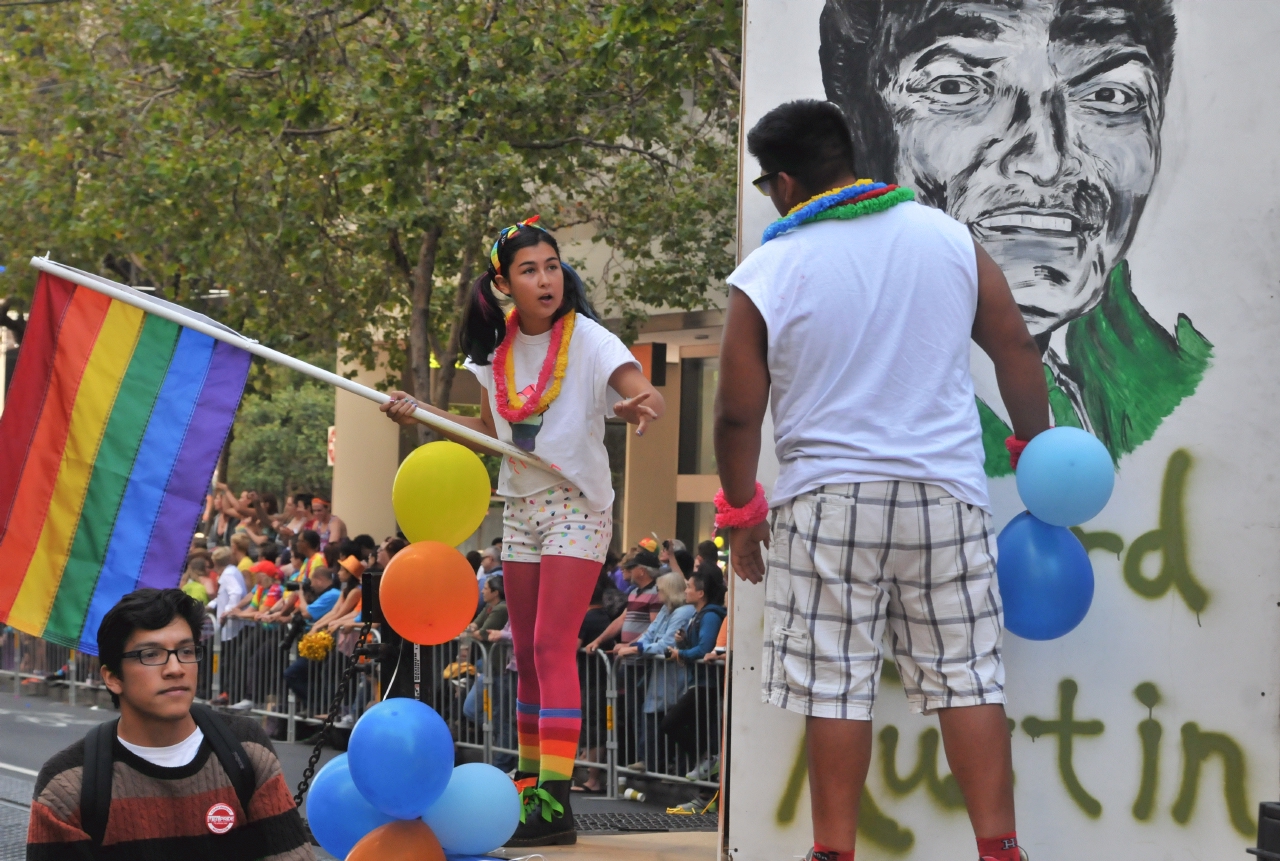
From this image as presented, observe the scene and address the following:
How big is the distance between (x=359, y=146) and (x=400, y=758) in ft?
34.9

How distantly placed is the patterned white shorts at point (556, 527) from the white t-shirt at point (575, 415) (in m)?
0.03

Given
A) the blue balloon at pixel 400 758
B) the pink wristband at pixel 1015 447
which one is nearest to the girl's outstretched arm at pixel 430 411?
the blue balloon at pixel 400 758

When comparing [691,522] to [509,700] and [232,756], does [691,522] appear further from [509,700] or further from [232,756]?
[232,756]

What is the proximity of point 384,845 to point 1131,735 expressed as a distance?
1.98m

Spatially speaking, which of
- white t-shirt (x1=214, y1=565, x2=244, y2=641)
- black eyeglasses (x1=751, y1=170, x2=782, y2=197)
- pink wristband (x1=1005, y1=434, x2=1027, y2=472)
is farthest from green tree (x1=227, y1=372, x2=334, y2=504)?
pink wristband (x1=1005, y1=434, x2=1027, y2=472)

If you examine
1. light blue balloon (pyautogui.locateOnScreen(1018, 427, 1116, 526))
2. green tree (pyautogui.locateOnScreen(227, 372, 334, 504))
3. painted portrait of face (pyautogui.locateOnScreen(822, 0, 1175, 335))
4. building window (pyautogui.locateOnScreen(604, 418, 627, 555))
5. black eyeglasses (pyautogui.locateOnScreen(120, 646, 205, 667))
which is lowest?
black eyeglasses (pyautogui.locateOnScreen(120, 646, 205, 667))

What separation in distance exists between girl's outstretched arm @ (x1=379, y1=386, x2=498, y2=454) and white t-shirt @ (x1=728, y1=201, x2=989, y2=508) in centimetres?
134

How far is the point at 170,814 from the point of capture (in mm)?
2871

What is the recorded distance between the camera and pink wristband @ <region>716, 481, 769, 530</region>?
3.55 m

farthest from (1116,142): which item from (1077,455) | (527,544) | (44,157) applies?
(44,157)

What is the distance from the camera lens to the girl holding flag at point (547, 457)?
4.49m

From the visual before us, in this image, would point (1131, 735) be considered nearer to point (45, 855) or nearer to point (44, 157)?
point (45, 855)

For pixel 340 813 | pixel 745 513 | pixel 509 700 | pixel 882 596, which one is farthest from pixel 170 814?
pixel 509 700

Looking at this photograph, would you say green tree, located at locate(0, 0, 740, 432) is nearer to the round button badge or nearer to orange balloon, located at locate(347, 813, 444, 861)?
orange balloon, located at locate(347, 813, 444, 861)
